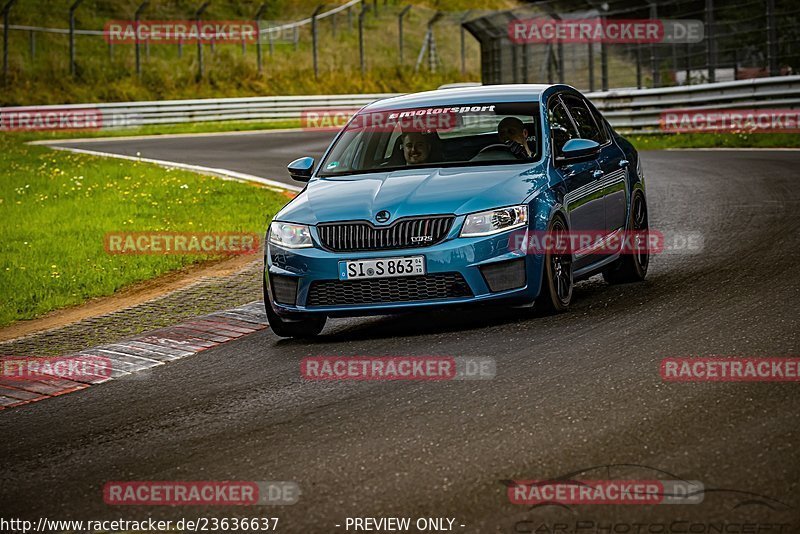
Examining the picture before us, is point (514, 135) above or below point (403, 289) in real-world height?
above

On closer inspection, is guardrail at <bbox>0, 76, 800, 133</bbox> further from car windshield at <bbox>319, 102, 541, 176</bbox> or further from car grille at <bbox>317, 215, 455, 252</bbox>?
car grille at <bbox>317, 215, 455, 252</bbox>

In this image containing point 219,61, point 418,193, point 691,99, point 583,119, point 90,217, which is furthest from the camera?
point 219,61

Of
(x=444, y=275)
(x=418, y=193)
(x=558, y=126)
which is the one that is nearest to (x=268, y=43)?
(x=558, y=126)

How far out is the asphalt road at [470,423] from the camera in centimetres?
508

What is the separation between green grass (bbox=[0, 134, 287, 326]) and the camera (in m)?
12.5

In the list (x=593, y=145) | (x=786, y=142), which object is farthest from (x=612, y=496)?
(x=786, y=142)

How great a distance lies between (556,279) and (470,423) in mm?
2967

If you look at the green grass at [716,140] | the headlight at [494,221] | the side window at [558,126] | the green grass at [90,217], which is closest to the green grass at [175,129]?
the green grass at [90,217]

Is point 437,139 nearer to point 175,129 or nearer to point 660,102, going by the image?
point 660,102

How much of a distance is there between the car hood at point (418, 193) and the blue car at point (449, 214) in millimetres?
10

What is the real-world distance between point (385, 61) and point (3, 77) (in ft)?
68.5

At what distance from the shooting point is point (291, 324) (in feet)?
30.3

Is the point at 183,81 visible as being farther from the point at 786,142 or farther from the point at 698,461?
the point at 698,461

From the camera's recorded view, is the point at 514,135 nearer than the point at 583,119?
Yes
